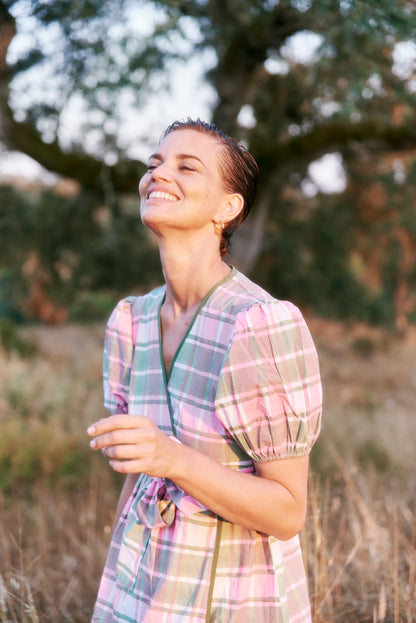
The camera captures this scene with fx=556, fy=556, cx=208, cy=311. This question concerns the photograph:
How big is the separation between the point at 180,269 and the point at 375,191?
38.8 ft

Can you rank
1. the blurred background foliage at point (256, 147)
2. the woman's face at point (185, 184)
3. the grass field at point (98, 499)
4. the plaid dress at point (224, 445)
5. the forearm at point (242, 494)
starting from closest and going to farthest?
1. the forearm at point (242, 494)
2. the plaid dress at point (224, 445)
3. the woman's face at point (185, 184)
4. the grass field at point (98, 499)
5. the blurred background foliage at point (256, 147)

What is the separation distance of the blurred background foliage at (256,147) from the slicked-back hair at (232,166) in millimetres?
1100

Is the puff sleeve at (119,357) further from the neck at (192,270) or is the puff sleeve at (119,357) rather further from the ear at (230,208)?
the ear at (230,208)

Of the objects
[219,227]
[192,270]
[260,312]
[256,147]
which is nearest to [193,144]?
[219,227]

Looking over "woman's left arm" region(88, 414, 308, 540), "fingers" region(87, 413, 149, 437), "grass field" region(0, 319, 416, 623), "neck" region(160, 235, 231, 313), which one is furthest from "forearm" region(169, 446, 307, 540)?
"grass field" region(0, 319, 416, 623)

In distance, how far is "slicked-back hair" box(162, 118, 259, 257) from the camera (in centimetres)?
154

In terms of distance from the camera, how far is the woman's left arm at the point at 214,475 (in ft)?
3.48

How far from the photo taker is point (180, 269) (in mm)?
1530

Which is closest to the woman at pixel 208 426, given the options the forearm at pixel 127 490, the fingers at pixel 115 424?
the fingers at pixel 115 424

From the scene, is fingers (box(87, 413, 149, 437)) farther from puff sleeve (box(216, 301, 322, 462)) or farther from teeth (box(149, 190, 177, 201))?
teeth (box(149, 190, 177, 201))

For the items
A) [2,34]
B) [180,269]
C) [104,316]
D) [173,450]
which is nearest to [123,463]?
[173,450]

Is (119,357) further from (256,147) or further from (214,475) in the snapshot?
(256,147)

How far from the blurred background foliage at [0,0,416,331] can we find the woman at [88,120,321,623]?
1.33 metres

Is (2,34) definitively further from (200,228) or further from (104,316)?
(104,316)
